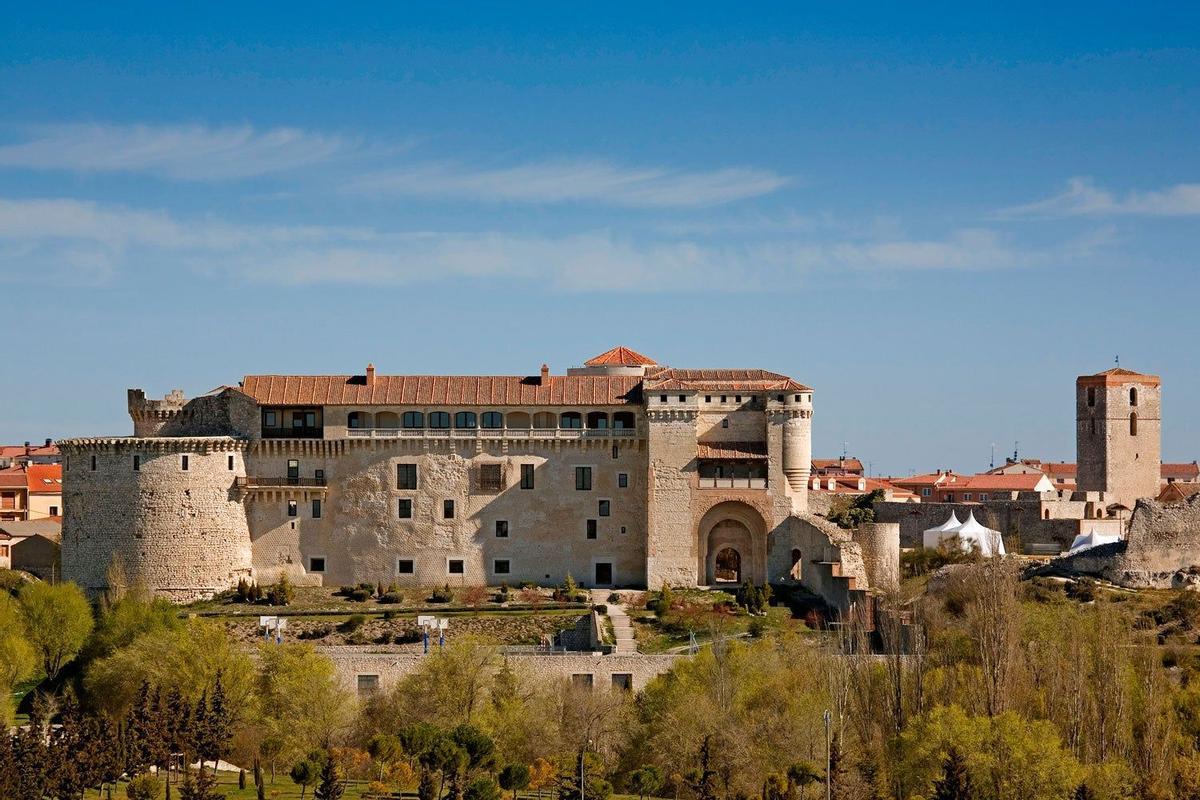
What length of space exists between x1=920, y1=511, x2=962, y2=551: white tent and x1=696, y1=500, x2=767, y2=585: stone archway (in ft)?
23.5

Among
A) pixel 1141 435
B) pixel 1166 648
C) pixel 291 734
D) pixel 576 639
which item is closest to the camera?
pixel 291 734

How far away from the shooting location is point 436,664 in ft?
179

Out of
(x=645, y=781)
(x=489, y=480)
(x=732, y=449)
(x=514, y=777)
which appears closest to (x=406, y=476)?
(x=489, y=480)

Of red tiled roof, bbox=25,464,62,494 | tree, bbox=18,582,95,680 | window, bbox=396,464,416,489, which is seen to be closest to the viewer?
tree, bbox=18,582,95,680

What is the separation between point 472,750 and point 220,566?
21.9 m

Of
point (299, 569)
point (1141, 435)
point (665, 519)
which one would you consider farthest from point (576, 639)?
point (1141, 435)

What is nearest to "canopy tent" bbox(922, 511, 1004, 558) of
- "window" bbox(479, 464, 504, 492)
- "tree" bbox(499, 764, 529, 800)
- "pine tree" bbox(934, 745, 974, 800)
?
"window" bbox(479, 464, 504, 492)

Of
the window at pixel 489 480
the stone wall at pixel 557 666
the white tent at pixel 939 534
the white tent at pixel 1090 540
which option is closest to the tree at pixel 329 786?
the stone wall at pixel 557 666

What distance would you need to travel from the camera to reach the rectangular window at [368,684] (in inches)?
2242

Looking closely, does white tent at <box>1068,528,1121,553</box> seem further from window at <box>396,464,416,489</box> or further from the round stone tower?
the round stone tower

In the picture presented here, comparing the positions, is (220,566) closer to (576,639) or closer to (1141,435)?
(576,639)

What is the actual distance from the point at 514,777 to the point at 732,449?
77.8 feet

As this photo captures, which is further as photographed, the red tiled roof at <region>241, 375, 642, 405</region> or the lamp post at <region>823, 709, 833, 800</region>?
the red tiled roof at <region>241, 375, 642, 405</region>

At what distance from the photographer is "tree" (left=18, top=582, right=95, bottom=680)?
6156cm
